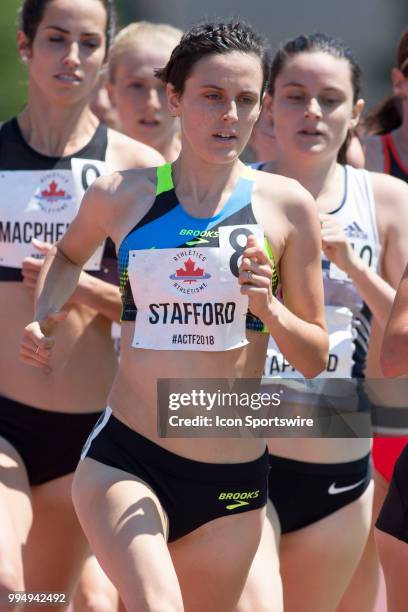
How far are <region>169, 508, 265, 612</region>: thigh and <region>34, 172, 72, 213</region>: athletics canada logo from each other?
4.86 ft

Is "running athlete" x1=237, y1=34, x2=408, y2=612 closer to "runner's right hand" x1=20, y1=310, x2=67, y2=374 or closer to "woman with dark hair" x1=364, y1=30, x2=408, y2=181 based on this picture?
"woman with dark hair" x1=364, y1=30, x2=408, y2=181

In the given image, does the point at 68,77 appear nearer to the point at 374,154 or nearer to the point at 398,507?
the point at 374,154

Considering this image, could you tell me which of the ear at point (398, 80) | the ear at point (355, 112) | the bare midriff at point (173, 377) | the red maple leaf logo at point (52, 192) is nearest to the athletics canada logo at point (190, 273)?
the bare midriff at point (173, 377)

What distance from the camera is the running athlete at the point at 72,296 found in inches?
195

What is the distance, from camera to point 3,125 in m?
5.20

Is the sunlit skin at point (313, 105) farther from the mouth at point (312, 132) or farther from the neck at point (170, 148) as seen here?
the neck at point (170, 148)

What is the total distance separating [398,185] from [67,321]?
1.32 meters

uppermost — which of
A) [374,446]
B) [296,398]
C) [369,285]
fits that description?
[369,285]

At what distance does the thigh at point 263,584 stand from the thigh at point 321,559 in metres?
0.32

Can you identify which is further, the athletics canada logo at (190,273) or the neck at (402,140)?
the neck at (402,140)

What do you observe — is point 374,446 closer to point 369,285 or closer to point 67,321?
point 369,285

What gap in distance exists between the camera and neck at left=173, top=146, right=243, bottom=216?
4180mm

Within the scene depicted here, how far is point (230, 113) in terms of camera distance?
4.07 metres

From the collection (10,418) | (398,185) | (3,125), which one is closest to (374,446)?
(398,185)
